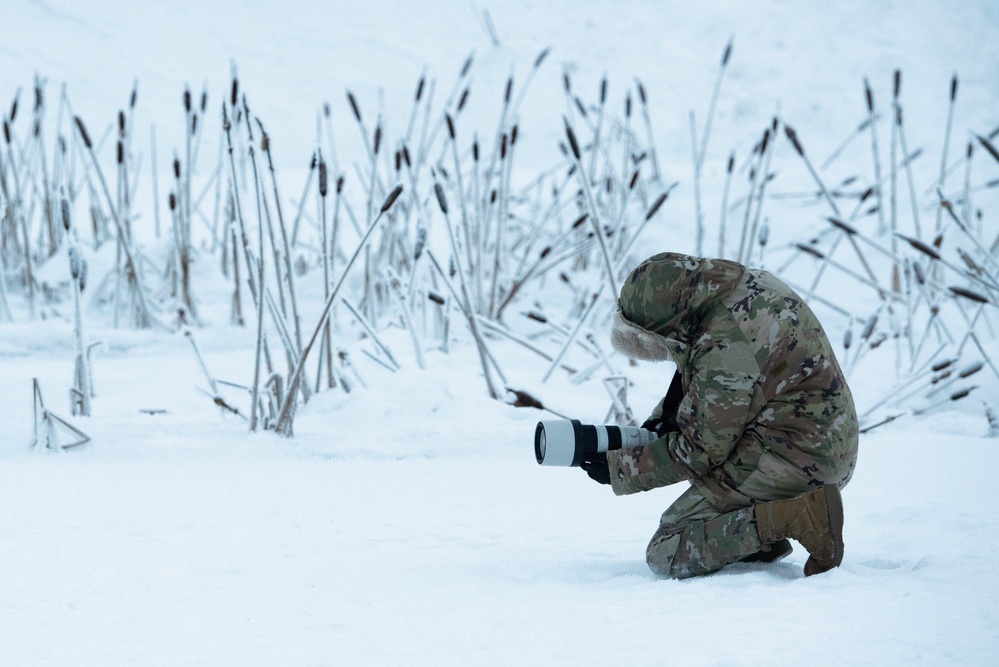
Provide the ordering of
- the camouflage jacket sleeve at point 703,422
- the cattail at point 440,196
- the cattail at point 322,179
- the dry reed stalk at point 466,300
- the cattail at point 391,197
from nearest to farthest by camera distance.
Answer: the camouflage jacket sleeve at point 703,422 < the cattail at point 391,197 < the cattail at point 322,179 < the cattail at point 440,196 < the dry reed stalk at point 466,300

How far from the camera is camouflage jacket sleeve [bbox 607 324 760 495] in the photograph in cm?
117

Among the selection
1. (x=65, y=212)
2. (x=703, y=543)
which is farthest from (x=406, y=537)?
(x=65, y=212)

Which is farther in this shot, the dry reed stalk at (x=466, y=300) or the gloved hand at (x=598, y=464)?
the dry reed stalk at (x=466, y=300)

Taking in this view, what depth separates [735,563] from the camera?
1.31 metres

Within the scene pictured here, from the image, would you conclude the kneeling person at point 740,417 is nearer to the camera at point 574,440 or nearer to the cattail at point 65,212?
the camera at point 574,440

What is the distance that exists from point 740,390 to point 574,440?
0.24m

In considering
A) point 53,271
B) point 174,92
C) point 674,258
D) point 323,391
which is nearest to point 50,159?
point 174,92

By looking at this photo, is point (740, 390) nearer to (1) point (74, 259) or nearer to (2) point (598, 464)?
(2) point (598, 464)

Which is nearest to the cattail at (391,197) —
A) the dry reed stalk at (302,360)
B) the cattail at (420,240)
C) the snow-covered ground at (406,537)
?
the dry reed stalk at (302,360)

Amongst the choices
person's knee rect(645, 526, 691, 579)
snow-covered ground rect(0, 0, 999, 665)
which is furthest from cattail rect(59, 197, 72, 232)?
person's knee rect(645, 526, 691, 579)

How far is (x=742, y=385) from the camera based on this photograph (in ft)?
3.86

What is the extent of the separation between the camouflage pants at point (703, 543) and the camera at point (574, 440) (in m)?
0.13

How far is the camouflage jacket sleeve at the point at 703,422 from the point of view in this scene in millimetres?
1175

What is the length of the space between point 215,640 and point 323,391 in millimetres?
1338
